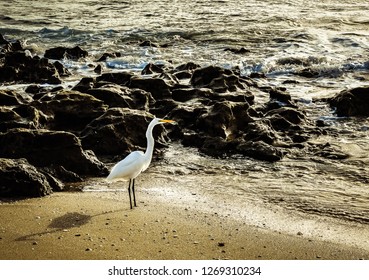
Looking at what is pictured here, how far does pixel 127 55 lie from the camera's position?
2031cm

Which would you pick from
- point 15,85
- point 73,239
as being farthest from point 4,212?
point 15,85

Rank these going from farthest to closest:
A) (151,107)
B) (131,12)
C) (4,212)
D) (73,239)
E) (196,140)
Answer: (131,12), (151,107), (196,140), (4,212), (73,239)

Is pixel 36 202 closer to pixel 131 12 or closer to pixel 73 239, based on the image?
pixel 73 239

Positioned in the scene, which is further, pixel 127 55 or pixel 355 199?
pixel 127 55

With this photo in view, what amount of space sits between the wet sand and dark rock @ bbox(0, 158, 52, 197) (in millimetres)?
183

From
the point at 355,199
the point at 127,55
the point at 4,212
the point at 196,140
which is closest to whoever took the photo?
the point at 4,212

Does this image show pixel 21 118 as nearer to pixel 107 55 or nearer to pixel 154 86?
pixel 154 86

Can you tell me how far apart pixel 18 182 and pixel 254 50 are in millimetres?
14985

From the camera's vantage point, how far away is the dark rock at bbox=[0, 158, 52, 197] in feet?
23.6

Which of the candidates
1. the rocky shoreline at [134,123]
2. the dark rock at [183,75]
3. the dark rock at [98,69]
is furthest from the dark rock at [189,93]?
the dark rock at [98,69]

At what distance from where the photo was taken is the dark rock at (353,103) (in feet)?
40.7

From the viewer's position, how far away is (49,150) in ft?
27.9

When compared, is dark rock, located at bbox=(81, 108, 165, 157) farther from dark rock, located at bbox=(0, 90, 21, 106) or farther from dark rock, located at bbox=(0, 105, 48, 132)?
dark rock, located at bbox=(0, 90, 21, 106)
